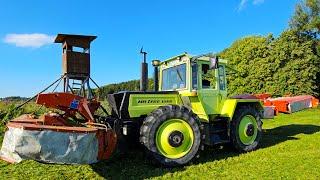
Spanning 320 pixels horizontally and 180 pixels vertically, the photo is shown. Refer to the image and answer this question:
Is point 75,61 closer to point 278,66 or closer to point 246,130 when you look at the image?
point 246,130

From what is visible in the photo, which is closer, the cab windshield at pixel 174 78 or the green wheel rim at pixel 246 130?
the cab windshield at pixel 174 78

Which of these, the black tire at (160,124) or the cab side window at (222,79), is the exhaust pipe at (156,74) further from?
the black tire at (160,124)

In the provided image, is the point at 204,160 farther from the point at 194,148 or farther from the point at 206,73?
the point at 206,73

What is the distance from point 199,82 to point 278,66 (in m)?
27.6

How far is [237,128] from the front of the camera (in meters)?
10.8

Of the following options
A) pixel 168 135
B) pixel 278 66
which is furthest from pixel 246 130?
pixel 278 66

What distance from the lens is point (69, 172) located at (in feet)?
28.9

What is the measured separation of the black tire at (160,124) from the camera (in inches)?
349

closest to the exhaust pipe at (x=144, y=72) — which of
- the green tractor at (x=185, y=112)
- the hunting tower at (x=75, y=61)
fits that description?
the green tractor at (x=185, y=112)

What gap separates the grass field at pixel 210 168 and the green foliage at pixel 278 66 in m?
24.6

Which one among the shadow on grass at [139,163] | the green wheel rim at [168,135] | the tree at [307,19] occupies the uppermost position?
the tree at [307,19]

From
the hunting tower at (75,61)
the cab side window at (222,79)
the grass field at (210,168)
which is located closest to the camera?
the grass field at (210,168)

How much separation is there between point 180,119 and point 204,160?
137 cm

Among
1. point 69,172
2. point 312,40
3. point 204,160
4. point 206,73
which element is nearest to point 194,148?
point 204,160
